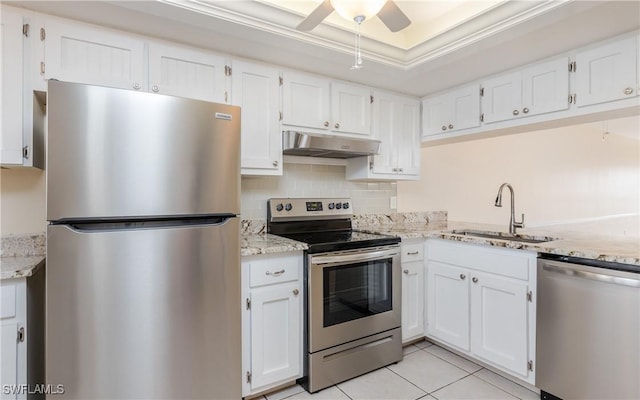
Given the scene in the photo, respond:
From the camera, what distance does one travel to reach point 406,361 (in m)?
2.37

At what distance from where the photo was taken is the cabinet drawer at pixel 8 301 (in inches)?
52.3

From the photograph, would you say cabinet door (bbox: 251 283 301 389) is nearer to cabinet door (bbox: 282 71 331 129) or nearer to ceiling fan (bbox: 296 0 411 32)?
cabinet door (bbox: 282 71 331 129)

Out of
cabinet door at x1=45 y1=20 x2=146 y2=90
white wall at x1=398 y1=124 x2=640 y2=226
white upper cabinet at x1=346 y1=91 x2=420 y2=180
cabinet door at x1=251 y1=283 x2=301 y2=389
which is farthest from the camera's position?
white wall at x1=398 y1=124 x2=640 y2=226

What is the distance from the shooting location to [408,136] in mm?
2973

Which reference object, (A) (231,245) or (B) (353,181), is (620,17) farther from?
(A) (231,245)

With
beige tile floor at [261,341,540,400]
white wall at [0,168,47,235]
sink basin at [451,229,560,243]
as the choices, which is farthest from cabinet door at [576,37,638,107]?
white wall at [0,168,47,235]

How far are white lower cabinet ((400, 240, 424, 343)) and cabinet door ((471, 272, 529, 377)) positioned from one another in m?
0.41

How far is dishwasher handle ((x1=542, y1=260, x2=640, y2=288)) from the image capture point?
1534 millimetres

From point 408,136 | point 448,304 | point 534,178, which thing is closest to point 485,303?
point 448,304

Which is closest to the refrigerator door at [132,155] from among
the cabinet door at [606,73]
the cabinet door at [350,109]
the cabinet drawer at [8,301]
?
the cabinet drawer at [8,301]

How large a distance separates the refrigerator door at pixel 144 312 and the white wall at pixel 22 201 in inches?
28.2

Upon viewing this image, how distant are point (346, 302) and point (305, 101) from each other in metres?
1.48
